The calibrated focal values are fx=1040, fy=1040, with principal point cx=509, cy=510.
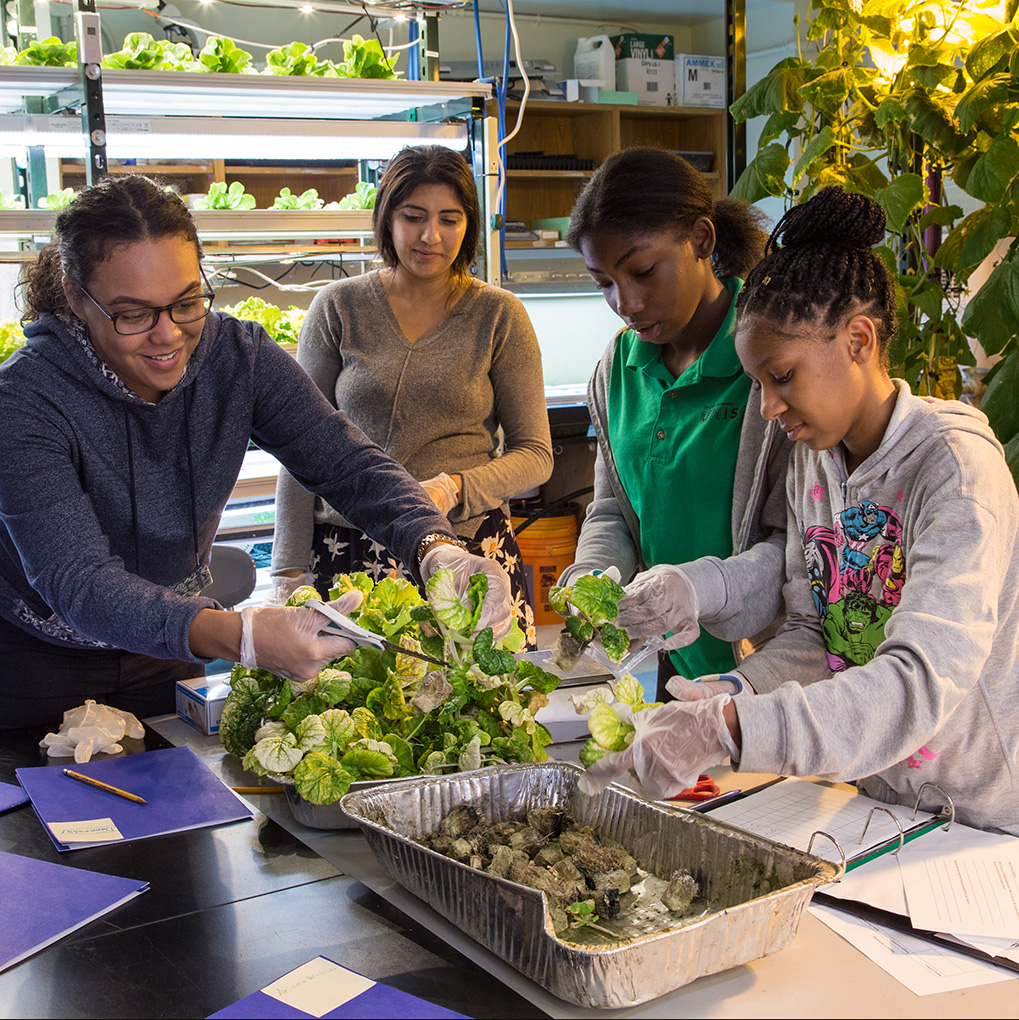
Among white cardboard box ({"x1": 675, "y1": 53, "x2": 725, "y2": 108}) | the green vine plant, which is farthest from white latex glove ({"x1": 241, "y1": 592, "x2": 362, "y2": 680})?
white cardboard box ({"x1": 675, "y1": 53, "x2": 725, "y2": 108})

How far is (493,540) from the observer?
2.43 m

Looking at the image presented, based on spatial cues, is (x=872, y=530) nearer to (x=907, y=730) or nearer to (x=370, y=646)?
(x=907, y=730)

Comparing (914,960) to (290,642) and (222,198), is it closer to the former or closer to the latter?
(290,642)

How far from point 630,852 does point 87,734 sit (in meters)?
0.88

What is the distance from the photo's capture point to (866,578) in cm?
143

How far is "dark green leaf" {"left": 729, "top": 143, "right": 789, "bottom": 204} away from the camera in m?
2.75

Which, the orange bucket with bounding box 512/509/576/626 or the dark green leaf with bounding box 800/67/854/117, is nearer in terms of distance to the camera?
the dark green leaf with bounding box 800/67/854/117

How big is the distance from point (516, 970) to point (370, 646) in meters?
0.53

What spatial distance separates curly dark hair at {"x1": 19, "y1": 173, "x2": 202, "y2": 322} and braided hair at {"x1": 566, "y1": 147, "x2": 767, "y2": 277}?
66 cm

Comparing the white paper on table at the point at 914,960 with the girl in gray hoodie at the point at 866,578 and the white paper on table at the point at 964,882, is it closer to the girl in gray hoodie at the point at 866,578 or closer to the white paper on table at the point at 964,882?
the white paper on table at the point at 964,882

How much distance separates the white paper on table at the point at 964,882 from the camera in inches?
41.8

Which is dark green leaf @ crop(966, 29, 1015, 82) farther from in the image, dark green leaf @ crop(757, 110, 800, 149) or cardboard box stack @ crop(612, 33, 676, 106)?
cardboard box stack @ crop(612, 33, 676, 106)

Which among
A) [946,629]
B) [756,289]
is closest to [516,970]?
[946,629]

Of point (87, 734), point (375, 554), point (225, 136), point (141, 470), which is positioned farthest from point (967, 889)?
point (225, 136)
